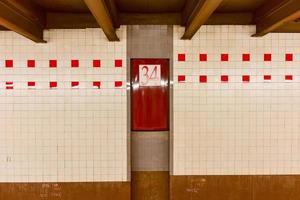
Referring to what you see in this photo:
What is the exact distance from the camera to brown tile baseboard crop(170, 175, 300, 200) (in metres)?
4.37

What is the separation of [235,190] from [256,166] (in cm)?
49

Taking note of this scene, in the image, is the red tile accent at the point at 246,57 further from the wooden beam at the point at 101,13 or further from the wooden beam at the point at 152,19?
the wooden beam at the point at 101,13

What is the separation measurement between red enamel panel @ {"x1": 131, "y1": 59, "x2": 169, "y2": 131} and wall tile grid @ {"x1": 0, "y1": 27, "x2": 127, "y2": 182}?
175mm

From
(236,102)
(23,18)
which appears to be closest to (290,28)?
(236,102)

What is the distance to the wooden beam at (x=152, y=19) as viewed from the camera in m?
4.36

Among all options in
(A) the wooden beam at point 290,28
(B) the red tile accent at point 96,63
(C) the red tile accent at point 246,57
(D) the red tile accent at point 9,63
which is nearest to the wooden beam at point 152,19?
(B) the red tile accent at point 96,63

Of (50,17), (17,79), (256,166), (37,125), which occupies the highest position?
(50,17)

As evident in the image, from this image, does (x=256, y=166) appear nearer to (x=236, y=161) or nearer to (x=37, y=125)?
(x=236, y=161)

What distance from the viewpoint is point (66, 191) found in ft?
14.2

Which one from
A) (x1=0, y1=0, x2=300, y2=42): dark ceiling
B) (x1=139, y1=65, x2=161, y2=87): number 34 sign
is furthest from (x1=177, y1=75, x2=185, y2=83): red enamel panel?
(x1=0, y1=0, x2=300, y2=42): dark ceiling

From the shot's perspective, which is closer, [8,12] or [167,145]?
[8,12]

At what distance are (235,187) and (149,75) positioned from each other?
7.10 ft

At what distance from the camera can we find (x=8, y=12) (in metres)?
3.19

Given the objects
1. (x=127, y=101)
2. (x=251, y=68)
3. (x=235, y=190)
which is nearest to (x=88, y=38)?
(x=127, y=101)
